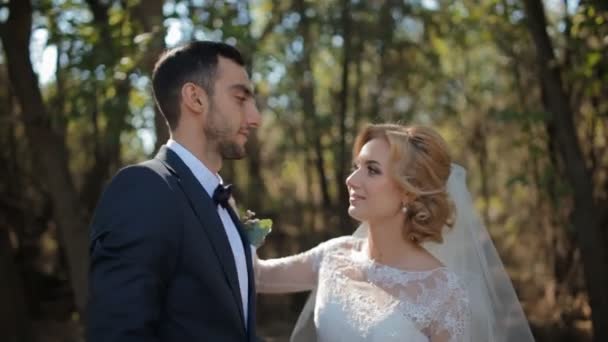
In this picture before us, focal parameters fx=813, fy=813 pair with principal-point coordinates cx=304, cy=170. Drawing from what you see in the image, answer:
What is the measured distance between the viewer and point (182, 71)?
2.67 metres

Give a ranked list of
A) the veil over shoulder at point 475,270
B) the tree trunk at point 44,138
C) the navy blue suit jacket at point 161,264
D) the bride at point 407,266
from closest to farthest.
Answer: the navy blue suit jacket at point 161,264 → the bride at point 407,266 → the veil over shoulder at point 475,270 → the tree trunk at point 44,138

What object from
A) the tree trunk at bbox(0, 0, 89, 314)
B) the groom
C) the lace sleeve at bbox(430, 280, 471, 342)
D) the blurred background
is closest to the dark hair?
the groom

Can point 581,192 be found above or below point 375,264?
below

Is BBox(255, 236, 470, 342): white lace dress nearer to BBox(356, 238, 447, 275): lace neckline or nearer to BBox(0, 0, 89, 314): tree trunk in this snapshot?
BBox(356, 238, 447, 275): lace neckline

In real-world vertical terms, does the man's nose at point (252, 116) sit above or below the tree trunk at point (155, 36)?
below

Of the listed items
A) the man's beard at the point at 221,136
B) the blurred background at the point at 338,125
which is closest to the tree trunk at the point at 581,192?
the blurred background at the point at 338,125

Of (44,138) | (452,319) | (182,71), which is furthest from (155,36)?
(452,319)

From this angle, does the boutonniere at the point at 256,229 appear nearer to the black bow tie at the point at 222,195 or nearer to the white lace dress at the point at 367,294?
the white lace dress at the point at 367,294

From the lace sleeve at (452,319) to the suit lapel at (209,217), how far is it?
1177mm

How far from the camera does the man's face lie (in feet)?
8.62

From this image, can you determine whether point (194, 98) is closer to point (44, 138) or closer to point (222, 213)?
point (222, 213)

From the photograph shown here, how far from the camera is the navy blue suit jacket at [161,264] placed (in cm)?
216

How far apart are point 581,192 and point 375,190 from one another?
4550 mm

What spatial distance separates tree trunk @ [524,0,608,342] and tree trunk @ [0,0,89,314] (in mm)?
4360
